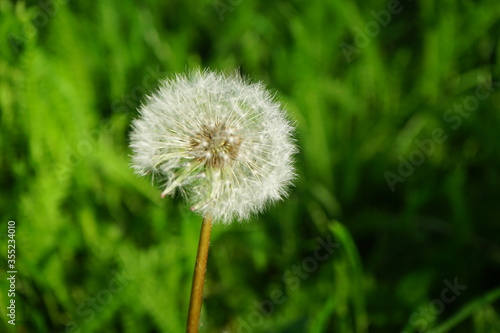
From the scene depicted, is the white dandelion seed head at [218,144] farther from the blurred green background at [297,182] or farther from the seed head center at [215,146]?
the blurred green background at [297,182]

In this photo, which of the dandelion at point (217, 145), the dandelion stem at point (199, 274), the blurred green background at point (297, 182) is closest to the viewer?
the dandelion stem at point (199, 274)

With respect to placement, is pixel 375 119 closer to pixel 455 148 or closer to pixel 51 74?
pixel 455 148

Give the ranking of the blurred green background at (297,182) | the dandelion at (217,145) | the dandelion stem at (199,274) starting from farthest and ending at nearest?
the blurred green background at (297,182)
the dandelion at (217,145)
the dandelion stem at (199,274)

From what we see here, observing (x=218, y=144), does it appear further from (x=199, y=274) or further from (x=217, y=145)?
(x=199, y=274)

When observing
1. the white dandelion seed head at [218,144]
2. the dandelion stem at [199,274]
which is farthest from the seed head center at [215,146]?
the dandelion stem at [199,274]

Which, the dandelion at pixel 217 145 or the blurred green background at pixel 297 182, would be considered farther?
the blurred green background at pixel 297 182

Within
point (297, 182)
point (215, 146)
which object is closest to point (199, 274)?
point (215, 146)

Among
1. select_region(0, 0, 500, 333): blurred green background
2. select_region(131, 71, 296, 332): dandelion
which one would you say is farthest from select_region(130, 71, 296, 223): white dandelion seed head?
select_region(0, 0, 500, 333): blurred green background
